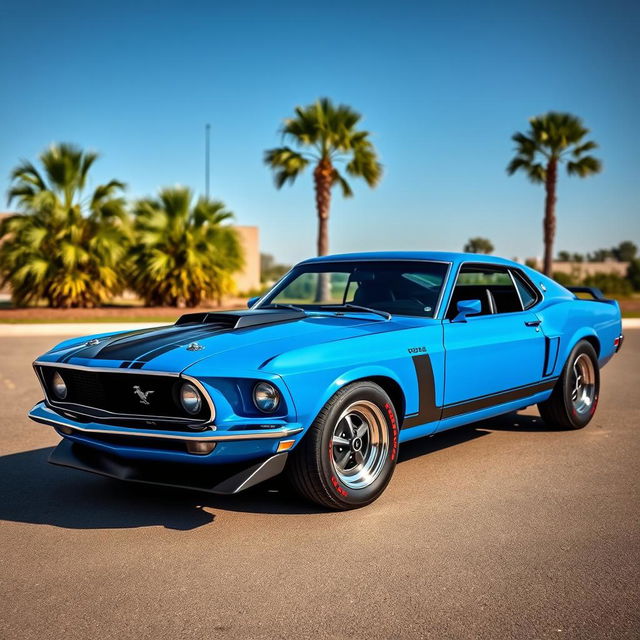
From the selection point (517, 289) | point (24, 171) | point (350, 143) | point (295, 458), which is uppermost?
point (350, 143)

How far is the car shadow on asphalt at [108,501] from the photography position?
440 cm

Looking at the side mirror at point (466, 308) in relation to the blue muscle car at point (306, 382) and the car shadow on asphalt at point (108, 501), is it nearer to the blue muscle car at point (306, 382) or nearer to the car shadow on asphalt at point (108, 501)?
the blue muscle car at point (306, 382)

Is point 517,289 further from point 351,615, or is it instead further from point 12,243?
point 12,243

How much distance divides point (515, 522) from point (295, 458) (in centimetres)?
128

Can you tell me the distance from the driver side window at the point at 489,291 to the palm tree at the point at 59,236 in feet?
62.4

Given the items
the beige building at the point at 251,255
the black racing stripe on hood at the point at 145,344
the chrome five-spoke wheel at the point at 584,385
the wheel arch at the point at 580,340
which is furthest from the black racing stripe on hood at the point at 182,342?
the beige building at the point at 251,255

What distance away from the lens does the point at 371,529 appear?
13.9 ft

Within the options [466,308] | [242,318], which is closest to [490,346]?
[466,308]

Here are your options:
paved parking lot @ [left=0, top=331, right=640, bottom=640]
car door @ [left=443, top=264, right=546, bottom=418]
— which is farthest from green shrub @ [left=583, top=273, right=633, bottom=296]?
paved parking lot @ [left=0, top=331, right=640, bottom=640]

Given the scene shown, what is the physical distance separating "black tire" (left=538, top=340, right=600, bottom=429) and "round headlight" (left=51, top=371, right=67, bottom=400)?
13.2 ft

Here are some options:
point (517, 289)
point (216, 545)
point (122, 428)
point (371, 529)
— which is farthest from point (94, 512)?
point (517, 289)

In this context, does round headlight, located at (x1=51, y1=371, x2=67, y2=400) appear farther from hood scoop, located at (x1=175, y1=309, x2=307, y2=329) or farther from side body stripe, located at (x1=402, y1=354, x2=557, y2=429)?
side body stripe, located at (x1=402, y1=354, x2=557, y2=429)

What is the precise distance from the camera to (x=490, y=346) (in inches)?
220

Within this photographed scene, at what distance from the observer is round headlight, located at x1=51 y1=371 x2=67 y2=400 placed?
15.6ft
